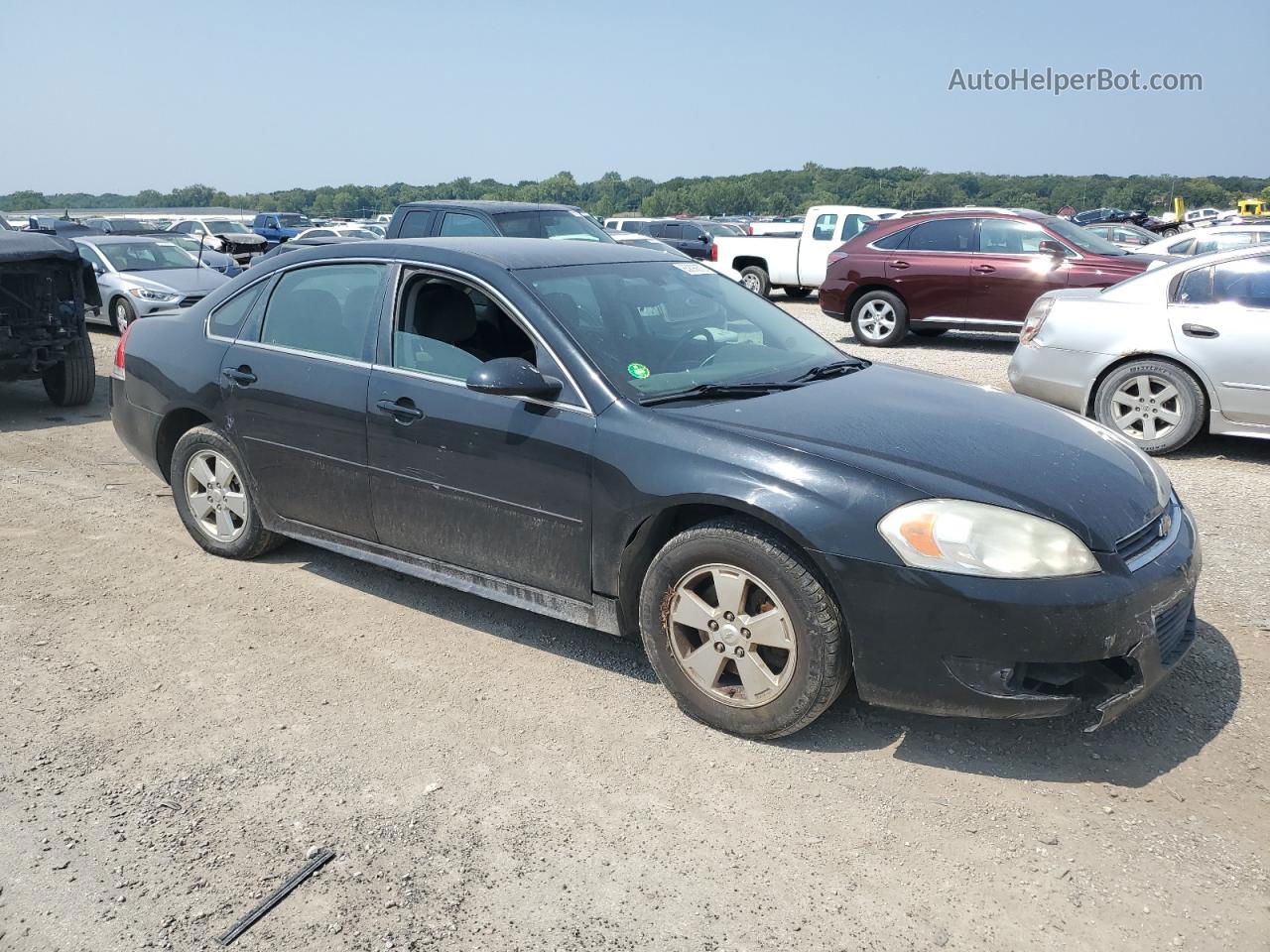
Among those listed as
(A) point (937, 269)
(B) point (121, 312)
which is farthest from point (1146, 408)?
(B) point (121, 312)

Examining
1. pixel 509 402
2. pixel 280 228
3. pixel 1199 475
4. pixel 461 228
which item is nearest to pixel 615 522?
pixel 509 402

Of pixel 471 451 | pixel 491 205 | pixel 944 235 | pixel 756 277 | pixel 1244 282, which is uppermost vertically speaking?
pixel 491 205

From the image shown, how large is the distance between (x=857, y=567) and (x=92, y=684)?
2928 millimetres

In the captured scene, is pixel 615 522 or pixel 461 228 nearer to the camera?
pixel 615 522

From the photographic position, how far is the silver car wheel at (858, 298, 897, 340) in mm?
13625

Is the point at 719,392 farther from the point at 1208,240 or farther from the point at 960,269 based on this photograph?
the point at 1208,240

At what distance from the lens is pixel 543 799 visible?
336 centimetres

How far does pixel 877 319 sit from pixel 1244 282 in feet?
20.8

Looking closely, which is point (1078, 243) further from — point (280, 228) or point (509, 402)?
point (280, 228)

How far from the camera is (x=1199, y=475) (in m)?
7.12

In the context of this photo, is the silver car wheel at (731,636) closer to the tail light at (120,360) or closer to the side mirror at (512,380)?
the side mirror at (512,380)

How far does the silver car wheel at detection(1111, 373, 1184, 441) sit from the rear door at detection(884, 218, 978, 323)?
214 inches

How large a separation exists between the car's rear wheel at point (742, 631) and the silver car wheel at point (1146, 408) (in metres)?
5.19

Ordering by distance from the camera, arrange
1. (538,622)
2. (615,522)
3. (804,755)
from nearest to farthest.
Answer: (804,755)
(615,522)
(538,622)
